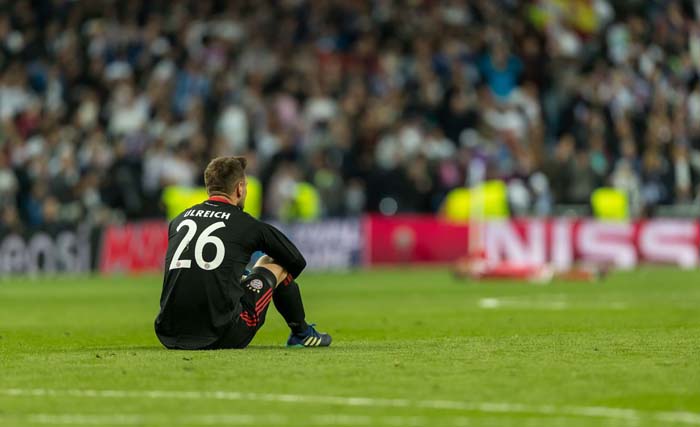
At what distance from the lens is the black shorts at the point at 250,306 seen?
433 inches

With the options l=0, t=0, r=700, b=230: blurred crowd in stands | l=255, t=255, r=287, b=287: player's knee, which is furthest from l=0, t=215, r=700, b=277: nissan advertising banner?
l=255, t=255, r=287, b=287: player's knee

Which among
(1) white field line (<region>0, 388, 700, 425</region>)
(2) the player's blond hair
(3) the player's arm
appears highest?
(2) the player's blond hair

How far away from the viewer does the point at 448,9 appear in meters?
34.3

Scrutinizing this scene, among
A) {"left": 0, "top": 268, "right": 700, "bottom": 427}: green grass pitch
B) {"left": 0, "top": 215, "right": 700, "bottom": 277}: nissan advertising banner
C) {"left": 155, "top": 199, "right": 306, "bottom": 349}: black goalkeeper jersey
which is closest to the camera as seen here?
{"left": 0, "top": 268, "right": 700, "bottom": 427}: green grass pitch

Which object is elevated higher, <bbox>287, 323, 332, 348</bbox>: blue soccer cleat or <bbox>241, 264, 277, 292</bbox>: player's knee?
<bbox>241, 264, 277, 292</bbox>: player's knee

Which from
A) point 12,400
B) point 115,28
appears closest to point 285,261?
point 12,400

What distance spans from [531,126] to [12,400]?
24.5 m

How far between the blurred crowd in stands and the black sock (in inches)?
710

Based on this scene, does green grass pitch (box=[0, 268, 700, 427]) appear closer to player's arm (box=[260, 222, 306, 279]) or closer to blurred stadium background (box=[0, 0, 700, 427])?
player's arm (box=[260, 222, 306, 279])

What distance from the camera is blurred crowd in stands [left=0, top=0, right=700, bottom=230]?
1174 inches

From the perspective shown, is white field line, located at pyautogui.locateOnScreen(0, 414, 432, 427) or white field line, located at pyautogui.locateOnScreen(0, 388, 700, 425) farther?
white field line, located at pyautogui.locateOnScreen(0, 388, 700, 425)

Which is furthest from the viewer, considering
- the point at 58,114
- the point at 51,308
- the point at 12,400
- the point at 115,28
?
the point at 115,28

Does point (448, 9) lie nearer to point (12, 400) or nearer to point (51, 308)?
point (51, 308)

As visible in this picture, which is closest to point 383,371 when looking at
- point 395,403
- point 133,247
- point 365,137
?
point 395,403
